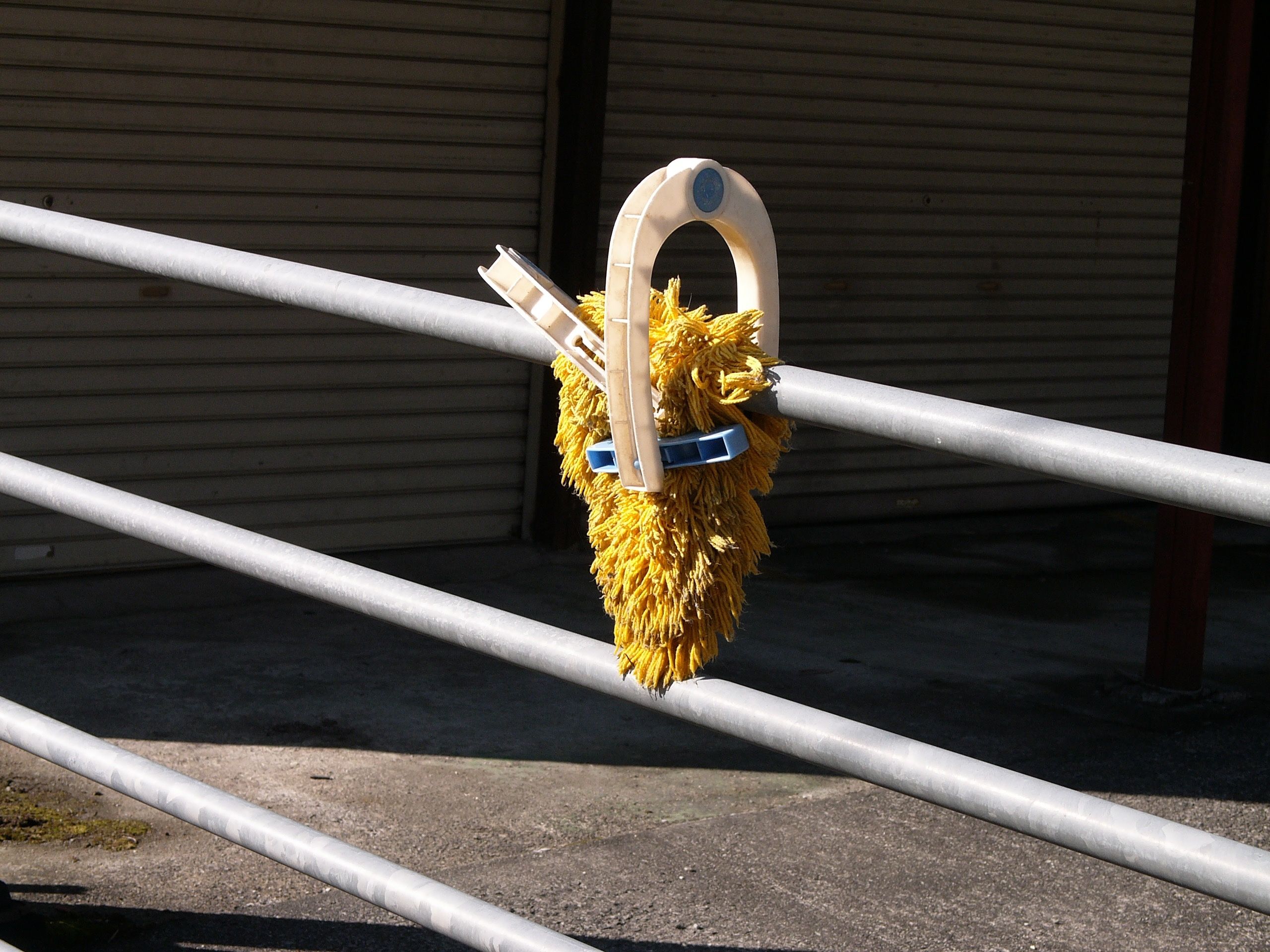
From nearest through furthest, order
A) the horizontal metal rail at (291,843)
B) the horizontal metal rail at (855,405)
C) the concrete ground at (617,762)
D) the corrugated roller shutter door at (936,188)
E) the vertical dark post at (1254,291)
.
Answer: the horizontal metal rail at (855,405)
the horizontal metal rail at (291,843)
the concrete ground at (617,762)
the corrugated roller shutter door at (936,188)
the vertical dark post at (1254,291)

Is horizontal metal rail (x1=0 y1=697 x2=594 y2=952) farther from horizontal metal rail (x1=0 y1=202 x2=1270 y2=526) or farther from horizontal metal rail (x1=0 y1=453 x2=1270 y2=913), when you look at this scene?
horizontal metal rail (x1=0 y1=202 x2=1270 y2=526)

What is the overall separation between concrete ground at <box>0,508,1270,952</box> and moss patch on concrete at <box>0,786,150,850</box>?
1.7 inches

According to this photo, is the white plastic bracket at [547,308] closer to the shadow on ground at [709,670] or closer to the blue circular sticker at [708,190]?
the blue circular sticker at [708,190]

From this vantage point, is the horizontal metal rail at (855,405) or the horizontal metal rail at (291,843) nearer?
the horizontal metal rail at (855,405)

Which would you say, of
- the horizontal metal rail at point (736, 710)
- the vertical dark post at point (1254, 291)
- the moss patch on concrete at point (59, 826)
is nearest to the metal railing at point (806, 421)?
the horizontal metal rail at point (736, 710)

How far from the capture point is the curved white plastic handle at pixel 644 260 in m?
1.22

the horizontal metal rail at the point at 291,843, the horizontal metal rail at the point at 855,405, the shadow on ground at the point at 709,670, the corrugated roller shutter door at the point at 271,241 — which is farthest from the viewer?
the corrugated roller shutter door at the point at 271,241

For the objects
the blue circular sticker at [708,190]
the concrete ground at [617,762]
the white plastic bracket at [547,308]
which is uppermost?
the blue circular sticker at [708,190]

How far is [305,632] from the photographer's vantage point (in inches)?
257

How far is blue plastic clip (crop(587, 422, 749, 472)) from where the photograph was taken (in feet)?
4.15

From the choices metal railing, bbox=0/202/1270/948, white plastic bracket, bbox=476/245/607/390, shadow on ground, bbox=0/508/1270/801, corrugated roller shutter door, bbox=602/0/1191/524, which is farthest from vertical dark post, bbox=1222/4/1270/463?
white plastic bracket, bbox=476/245/607/390

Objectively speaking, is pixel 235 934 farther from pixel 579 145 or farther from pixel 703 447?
pixel 579 145

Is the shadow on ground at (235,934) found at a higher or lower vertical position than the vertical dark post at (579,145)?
lower

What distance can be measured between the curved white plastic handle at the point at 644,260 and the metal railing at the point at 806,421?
10 centimetres
